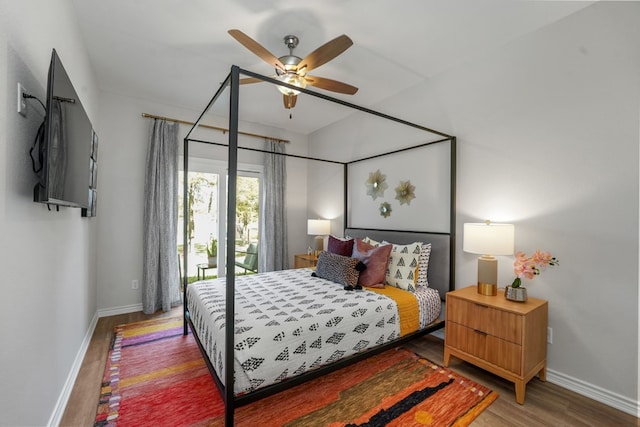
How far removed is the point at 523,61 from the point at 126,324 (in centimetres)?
488

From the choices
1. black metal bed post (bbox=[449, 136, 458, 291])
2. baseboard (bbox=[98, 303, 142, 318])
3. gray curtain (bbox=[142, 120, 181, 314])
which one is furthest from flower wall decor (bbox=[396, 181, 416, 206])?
baseboard (bbox=[98, 303, 142, 318])

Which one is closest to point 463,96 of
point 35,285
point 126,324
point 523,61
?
point 523,61

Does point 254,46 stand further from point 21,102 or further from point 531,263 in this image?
point 531,263

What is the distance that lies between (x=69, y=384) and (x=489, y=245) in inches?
130

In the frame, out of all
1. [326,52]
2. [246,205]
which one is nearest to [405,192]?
[326,52]

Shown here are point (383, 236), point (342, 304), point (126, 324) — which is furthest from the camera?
point (383, 236)

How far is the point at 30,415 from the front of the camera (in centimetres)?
139

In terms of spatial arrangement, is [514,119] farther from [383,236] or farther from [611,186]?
[383,236]

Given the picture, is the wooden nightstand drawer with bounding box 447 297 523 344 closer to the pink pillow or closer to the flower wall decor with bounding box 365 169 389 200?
the pink pillow

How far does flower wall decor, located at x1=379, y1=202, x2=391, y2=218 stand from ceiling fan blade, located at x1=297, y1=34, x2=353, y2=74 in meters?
1.97

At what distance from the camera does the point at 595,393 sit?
6.65 ft

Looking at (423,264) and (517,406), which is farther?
(423,264)

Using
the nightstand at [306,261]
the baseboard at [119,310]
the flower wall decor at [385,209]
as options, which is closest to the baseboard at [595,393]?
the flower wall decor at [385,209]

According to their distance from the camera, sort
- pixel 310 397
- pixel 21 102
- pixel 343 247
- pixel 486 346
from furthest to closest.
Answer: pixel 343 247, pixel 486 346, pixel 310 397, pixel 21 102
